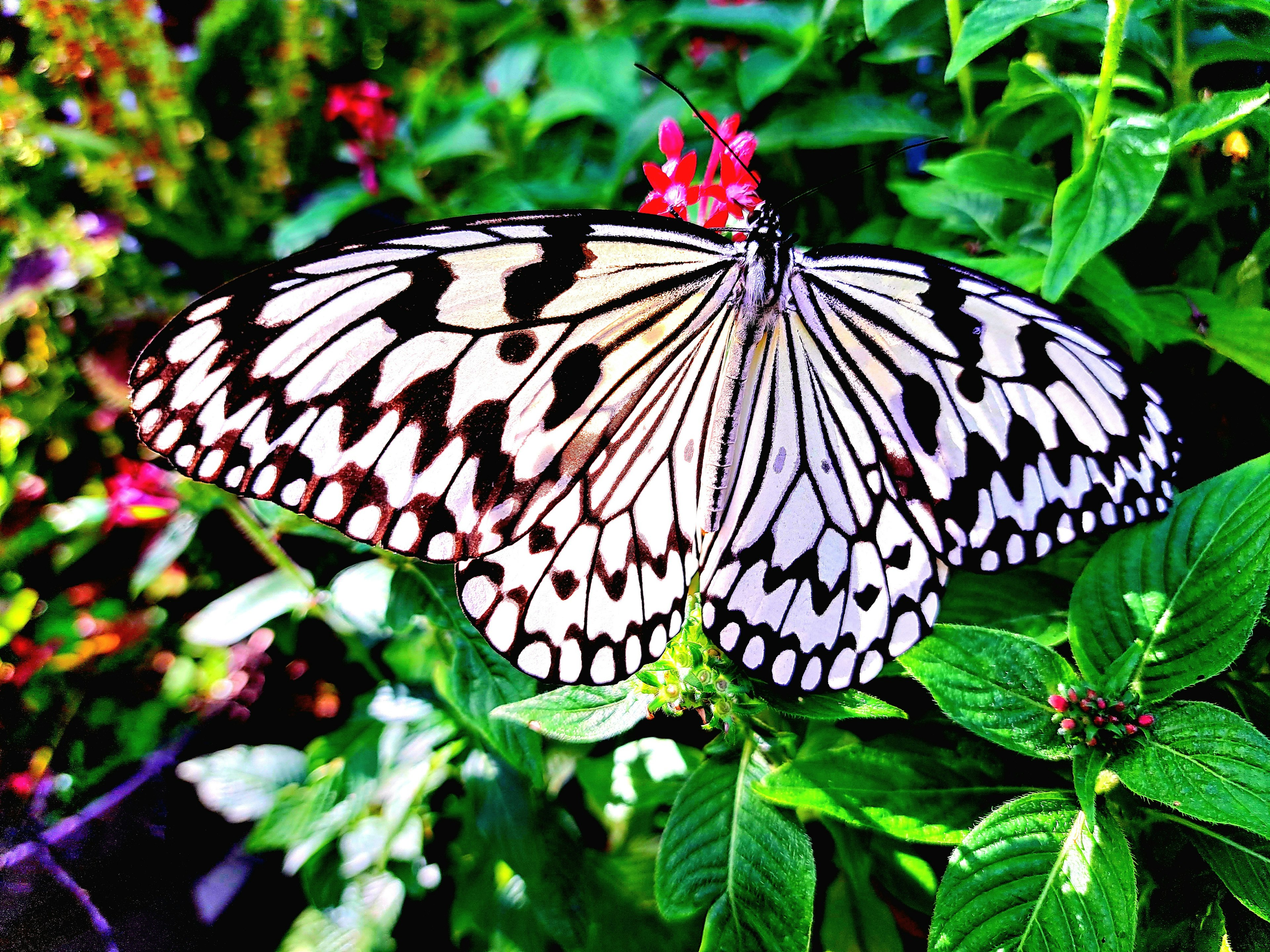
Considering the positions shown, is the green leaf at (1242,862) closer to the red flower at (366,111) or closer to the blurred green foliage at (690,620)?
the blurred green foliage at (690,620)

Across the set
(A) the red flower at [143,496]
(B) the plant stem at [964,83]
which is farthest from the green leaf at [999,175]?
(A) the red flower at [143,496]

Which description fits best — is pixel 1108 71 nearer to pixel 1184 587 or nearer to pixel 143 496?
pixel 1184 587

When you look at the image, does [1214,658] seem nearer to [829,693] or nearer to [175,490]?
[829,693]

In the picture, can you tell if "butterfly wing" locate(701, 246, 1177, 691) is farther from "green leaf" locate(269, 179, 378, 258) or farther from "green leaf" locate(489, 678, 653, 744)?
"green leaf" locate(269, 179, 378, 258)

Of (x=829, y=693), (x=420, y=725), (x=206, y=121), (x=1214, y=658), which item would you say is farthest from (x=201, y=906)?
(x=206, y=121)

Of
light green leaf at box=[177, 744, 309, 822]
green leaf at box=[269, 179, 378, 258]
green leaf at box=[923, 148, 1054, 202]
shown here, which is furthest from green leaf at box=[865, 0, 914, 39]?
light green leaf at box=[177, 744, 309, 822]

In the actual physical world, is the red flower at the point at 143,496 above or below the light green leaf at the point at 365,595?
above

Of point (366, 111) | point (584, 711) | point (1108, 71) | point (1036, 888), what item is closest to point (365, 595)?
point (584, 711)

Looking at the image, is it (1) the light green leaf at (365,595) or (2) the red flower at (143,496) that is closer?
(1) the light green leaf at (365,595)
